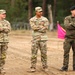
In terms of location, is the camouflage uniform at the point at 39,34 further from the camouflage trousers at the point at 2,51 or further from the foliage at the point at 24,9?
the foliage at the point at 24,9

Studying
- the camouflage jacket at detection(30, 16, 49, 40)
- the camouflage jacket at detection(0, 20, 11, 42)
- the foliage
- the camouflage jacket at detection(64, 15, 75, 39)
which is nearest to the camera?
the camouflage jacket at detection(0, 20, 11, 42)

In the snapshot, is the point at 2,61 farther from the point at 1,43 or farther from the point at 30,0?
the point at 30,0

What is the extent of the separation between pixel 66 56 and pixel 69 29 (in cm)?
82

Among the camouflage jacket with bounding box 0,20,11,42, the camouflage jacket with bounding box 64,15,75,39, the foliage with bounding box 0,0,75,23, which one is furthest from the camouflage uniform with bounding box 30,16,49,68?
the foliage with bounding box 0,0,75,23

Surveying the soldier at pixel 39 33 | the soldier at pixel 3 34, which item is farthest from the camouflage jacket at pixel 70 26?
the soldier at pixel 3 34

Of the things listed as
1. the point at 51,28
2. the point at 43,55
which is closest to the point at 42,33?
the point at 43,55

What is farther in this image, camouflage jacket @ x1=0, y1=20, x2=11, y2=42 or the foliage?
the foliage

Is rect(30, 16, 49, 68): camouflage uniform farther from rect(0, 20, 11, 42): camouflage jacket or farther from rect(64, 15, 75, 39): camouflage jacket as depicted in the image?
rect(0, 20, 11, 42): camouflage jacket

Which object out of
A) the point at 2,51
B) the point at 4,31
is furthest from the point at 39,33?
the point at 2,51

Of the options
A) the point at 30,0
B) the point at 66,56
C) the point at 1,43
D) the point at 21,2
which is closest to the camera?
the point at 1,43

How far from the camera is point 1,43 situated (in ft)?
34.5

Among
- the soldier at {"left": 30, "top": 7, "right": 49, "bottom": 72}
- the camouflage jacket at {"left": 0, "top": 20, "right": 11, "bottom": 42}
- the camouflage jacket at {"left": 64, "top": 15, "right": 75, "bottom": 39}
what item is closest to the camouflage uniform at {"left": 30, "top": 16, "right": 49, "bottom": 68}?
the soldier at {"left": 30, "top": 7, "right": 49, "bottom": 72}

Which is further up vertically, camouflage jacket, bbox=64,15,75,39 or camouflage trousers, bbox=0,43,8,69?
camouflage jacket, bbox=64,15,75,39

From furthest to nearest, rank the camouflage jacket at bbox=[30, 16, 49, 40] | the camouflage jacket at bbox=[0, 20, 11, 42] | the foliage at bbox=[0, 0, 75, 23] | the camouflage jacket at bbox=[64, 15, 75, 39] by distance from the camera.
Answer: the foliage at bbox=[0, 0, 75, 23], the camouflage jacket at bbox=[64, 15, 75, 39], the camouflage jacket at bbox=[30, 16, 49, 40], the camouflage jacket at bbox=[0, 20, 11, 42]
